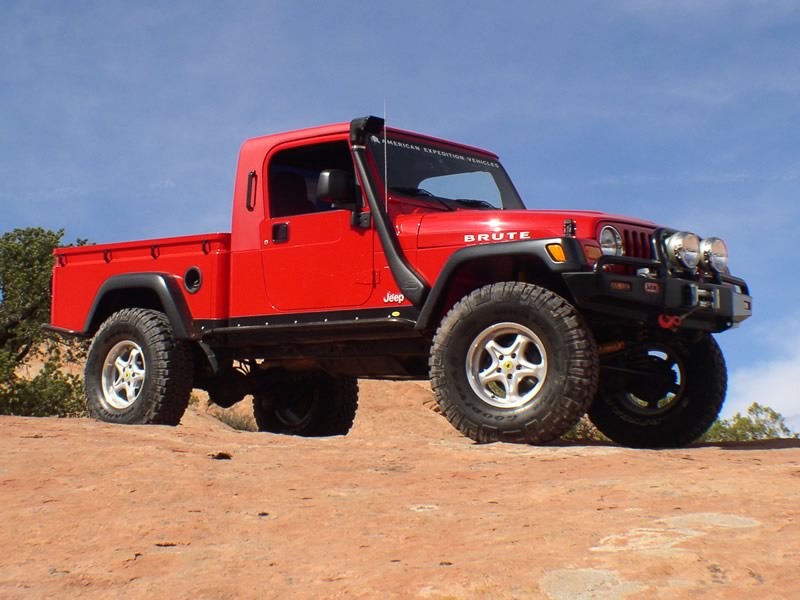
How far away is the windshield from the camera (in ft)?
23.9

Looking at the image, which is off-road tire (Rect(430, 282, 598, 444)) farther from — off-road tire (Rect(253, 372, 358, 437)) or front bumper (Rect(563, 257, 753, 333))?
off-road tire (Rect(253, 372, 358, 437))

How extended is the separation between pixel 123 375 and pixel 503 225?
12.6 feet

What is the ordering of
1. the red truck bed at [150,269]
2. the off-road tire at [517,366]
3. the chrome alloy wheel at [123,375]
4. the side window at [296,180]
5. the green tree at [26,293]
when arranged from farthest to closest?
1. the green tree at [26,293]
2. the chrome alloy wheel at [123,375]
3. the red truck bed at [150,269]
4. the side window at [296,180]
5. the off-road tire at [517,366]

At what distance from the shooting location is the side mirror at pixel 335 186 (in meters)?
6.84

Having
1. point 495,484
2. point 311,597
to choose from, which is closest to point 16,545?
point 311,597

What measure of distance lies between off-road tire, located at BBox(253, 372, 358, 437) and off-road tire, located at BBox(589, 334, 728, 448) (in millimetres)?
2959

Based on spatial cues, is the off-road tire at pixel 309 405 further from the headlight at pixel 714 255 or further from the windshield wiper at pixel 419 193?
the headlight at pixel 714 255

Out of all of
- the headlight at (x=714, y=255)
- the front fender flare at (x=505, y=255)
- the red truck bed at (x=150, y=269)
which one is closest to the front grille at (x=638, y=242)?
the headlight at (x=714, y=255)

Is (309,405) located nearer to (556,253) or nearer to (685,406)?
(685,406)

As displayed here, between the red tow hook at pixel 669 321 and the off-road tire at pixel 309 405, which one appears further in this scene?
the off-road tire at pixel 309 405

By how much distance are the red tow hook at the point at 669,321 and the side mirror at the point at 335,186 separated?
222cm

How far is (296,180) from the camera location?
7.88 metres

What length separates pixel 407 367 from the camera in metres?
7.68

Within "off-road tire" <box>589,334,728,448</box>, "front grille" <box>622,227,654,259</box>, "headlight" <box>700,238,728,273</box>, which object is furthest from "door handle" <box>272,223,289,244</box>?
"headlight" <box>700,238,728,273</box>
